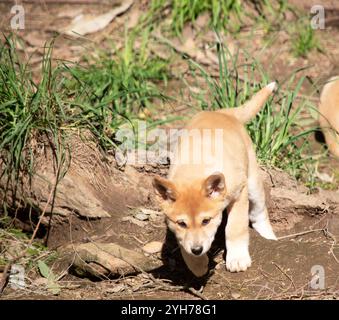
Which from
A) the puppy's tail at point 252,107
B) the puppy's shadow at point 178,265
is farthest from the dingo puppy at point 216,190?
the puppy's shadow at point 178,265

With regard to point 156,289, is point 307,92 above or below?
above

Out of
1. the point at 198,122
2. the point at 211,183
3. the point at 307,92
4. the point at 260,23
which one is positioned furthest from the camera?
the point at 260,23

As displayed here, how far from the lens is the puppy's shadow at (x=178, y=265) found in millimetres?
5727

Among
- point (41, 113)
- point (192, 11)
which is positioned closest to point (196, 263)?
point (41, 113)

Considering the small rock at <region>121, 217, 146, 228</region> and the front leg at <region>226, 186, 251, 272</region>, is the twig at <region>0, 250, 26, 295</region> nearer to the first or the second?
the small rock at <region>121, 217, 146, 228</region>

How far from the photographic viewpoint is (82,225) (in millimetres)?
6355

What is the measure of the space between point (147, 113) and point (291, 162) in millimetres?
2057

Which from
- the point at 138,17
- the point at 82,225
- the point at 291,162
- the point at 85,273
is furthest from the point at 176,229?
the point at 138,17

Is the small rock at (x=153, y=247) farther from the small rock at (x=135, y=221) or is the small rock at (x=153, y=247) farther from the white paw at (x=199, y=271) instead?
the white paw at (x=199, y=271)

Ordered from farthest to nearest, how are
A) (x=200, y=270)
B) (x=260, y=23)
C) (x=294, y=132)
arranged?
(x=260, y=23) < (x=294, y=132) < (x=200, y=270)

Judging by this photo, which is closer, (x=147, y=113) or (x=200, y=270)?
(x=200, y=270)

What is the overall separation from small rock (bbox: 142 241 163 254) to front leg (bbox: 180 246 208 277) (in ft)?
1.98

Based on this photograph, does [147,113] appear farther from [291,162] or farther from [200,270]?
[200,270]

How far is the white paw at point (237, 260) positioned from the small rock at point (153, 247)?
2.27ft
